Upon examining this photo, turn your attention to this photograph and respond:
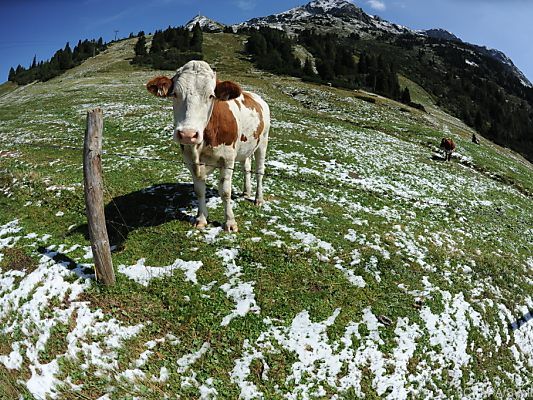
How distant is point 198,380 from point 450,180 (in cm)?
1939

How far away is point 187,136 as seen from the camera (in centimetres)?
707

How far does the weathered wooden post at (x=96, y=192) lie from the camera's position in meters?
6.83

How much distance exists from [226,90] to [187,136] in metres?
1.46

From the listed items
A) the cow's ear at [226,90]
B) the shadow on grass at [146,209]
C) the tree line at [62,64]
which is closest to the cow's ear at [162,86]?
the cow's ear at [226,90]

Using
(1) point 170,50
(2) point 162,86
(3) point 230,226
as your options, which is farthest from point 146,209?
(1) point 170,50

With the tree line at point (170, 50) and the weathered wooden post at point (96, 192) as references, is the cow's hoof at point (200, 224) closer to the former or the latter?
the weathered wooden post at point (96, 192)

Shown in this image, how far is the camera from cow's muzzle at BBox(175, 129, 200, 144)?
7.05 metres

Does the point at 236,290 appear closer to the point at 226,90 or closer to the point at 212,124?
the point at 212,124

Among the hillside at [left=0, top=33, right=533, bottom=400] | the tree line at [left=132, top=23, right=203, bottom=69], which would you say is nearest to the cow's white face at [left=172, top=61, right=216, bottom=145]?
the hillside at [left=0, top=33, right=533, bottom=400]

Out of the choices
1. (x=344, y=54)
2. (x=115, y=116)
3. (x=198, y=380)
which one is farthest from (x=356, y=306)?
(x=344, y=54)

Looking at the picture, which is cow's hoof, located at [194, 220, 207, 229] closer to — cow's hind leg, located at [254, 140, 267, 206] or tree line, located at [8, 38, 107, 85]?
cow's hind leg, located at [254, 140, 267, 206]

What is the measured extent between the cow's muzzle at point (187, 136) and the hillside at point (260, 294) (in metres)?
3.34

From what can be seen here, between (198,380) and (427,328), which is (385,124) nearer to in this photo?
(427,328)

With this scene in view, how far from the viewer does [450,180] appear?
818 inches
